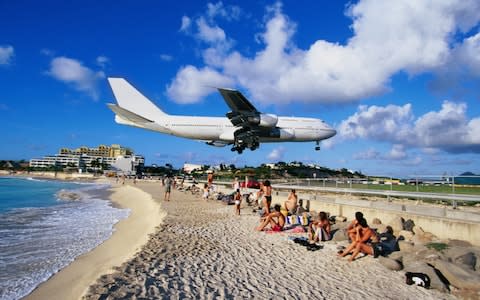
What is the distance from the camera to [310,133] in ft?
96.2

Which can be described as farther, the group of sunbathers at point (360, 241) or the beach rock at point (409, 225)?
the beach rock at point (409, 225)

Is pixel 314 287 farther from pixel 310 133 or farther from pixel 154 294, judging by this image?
pixel 310 133

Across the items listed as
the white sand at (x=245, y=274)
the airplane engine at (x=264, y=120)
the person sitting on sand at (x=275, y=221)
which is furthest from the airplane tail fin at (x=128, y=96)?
the white sand at (x=245, y=274)

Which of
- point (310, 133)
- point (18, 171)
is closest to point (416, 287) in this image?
point (310, 133)

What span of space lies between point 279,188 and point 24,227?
56.3 ft

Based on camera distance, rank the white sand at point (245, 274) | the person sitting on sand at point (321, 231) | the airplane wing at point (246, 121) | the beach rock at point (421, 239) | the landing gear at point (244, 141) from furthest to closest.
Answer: the landing gear at point (244, 141) → the airplane wing at point (246, 121) → the person sitting on sand at point (321, 231) → the beach rock at point (421, 239) → the white sand at point (245, 274)

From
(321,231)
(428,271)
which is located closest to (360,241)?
(428,271)

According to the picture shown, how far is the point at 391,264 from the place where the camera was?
7312 mm

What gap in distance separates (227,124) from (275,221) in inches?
649

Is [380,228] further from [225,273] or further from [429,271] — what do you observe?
[225,273]

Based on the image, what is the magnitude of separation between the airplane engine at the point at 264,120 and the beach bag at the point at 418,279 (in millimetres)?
18616

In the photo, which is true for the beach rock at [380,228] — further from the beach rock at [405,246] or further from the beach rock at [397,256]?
the beach rock at [397,256]

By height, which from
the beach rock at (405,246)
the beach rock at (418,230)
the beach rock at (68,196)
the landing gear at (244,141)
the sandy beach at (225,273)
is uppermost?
the landing gear at (244,141)

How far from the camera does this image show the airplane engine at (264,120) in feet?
79.6
